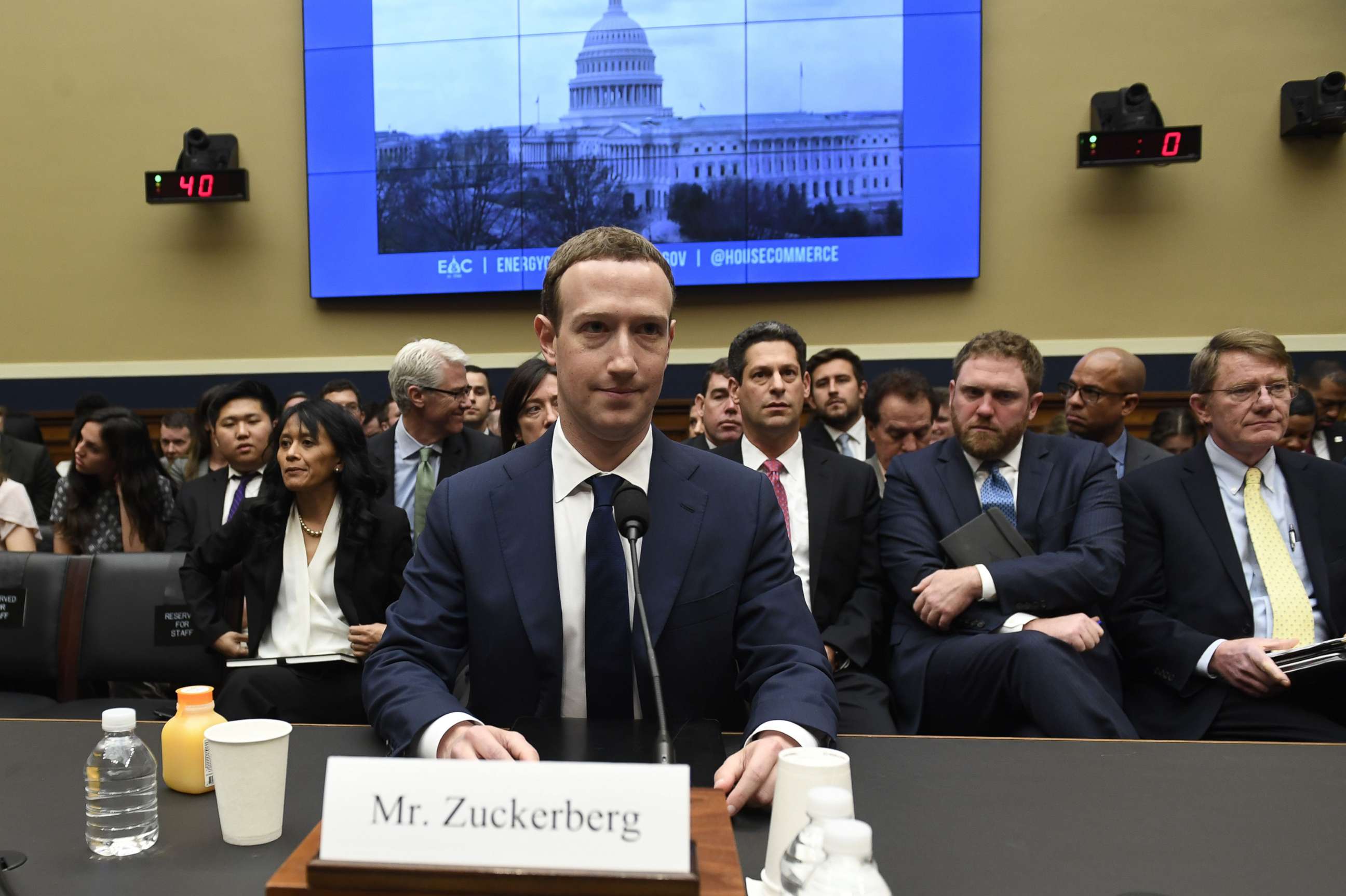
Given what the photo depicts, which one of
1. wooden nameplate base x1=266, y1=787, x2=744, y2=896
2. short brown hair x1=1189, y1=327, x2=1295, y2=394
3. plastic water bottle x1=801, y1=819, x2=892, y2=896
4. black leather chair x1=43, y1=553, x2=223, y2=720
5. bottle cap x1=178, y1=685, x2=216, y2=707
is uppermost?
short brown hair x1=1189, y1=327, x2=1295, y2=394

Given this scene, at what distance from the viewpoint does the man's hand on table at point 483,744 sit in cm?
115

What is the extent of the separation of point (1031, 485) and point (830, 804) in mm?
2085

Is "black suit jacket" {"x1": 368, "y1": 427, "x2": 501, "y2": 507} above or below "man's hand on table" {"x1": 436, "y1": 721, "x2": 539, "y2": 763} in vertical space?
above

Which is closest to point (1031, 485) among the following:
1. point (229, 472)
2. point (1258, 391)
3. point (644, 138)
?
point (1258, 391)

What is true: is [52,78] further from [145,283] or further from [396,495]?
[396,495]

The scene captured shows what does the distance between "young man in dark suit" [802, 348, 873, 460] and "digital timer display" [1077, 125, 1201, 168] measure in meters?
2.58

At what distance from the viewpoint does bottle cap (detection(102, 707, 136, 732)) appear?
3.63 ft

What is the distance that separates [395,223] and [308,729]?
534 centimetres

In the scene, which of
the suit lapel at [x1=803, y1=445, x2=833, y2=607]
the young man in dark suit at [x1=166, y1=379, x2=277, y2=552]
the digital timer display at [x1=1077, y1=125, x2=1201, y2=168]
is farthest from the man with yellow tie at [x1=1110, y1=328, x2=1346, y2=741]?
the digital timer display at [x1=1077, y1=125, x2=1201, y2=168]

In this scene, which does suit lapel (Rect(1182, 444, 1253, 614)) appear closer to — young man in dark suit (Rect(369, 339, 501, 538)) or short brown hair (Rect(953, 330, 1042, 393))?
short brown hair (Rect(953, 330, 1042, 393))

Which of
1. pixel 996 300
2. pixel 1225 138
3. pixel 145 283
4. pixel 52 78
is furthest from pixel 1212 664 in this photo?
pixel 52 78

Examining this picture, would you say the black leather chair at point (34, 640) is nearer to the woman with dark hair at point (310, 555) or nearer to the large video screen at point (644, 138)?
the woman with dark hair at point (310, 555)

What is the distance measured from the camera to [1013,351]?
2717mm

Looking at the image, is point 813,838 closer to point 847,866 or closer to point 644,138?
point 847,866
